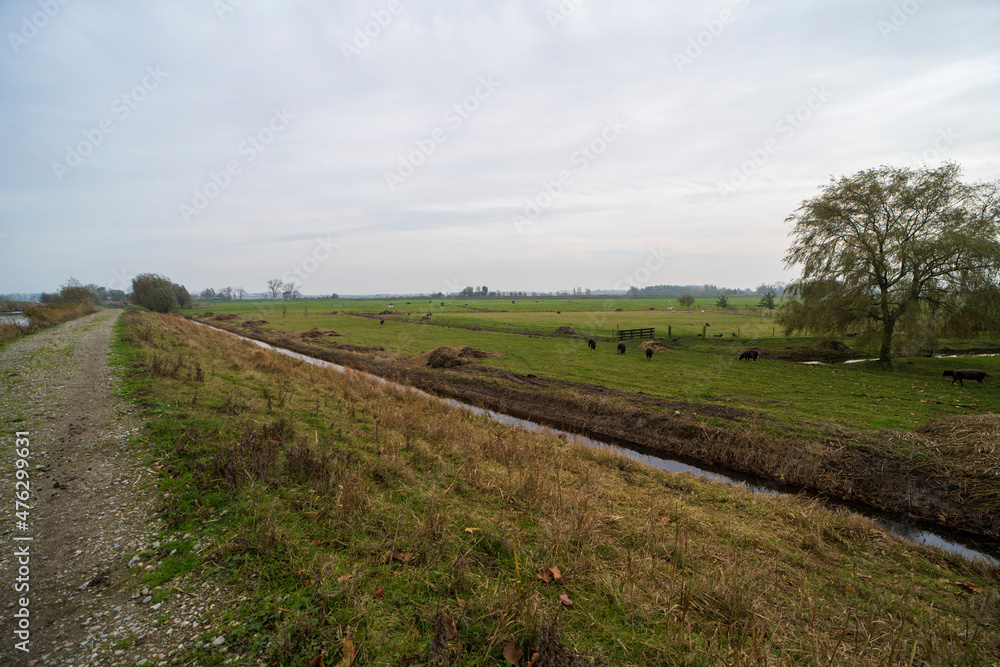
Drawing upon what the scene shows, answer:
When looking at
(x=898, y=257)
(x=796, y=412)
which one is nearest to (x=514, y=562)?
(x=796, y=412)

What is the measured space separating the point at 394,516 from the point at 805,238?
120 ft

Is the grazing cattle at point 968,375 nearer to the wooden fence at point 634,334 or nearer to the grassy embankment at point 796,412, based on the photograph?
the grassy embankment at point 796,412

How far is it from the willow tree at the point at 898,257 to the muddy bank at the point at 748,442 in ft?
63.9

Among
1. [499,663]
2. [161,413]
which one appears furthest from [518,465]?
[161,413]

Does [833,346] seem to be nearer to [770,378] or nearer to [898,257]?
[898,257]

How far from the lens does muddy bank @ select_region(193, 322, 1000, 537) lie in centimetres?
1069

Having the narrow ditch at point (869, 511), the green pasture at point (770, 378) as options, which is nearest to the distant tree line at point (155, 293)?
the green pasture at point (770, 378)

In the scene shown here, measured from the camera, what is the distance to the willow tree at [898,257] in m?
24.5

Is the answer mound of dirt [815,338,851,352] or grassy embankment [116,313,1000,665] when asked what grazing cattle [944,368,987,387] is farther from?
grassy embankment [116,313,1000,665]

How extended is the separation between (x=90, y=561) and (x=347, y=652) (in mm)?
3866

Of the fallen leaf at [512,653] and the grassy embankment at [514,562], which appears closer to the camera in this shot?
the fallen leaf at [512,653]

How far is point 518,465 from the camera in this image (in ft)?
33.4

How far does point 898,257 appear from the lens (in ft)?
87.0

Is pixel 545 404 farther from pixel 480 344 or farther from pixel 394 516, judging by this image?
pixel 480 344
